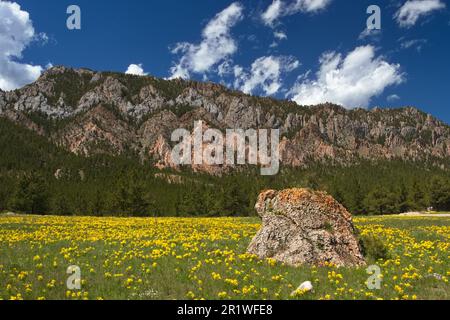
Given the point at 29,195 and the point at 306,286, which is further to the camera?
the point at 29,195

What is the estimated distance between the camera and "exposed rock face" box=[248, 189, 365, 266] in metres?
17.0

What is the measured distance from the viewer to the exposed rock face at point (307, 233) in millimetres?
16984

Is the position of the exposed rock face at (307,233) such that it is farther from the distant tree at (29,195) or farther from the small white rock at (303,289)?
the distant tree at (29,195)

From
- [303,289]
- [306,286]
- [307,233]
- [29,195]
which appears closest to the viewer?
[303,289]

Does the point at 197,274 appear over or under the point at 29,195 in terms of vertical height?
under

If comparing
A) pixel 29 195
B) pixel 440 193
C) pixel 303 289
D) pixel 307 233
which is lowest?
pixel 303 289

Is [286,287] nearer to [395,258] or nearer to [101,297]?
[101,297]

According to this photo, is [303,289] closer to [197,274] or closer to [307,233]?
[197,274]

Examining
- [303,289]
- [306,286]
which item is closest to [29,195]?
[306,286]

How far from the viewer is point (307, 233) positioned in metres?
17.8
